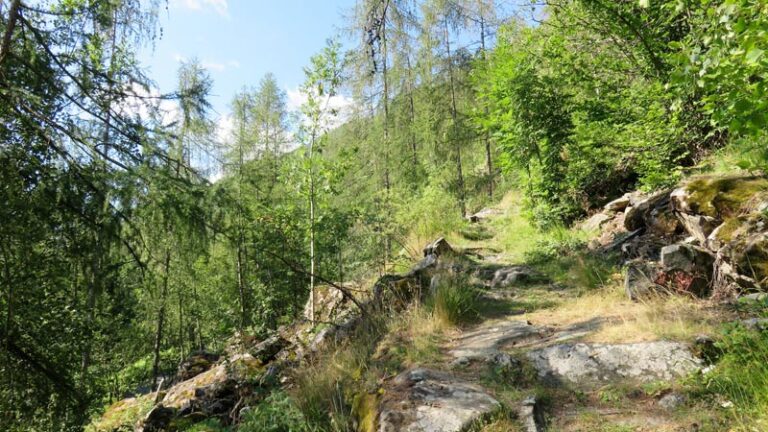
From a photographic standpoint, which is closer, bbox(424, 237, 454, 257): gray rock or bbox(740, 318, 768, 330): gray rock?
bbox(740, 318, 768, 330): gray rock

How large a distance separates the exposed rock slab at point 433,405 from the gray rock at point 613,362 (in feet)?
2.29

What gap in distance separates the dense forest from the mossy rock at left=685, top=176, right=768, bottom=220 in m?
0.29

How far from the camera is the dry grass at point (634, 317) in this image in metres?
3.41

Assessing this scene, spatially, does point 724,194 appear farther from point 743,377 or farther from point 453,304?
point 453,304

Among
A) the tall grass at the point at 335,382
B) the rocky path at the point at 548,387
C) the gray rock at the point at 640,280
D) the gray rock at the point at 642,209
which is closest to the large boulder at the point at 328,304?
the tall grass at the point at 335,382

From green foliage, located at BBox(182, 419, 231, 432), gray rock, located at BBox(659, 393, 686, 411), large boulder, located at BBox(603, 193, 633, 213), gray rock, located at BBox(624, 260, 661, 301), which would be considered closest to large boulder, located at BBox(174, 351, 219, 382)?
green foliage, located at BBox(182, 419, 231, 432)

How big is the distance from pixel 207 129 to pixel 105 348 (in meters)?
9.86

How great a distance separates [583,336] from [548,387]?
0.87m

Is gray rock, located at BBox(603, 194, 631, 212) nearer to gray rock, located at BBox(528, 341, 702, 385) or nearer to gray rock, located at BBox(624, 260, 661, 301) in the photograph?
gray rock, located at BBox(624, 260, 661, 301)

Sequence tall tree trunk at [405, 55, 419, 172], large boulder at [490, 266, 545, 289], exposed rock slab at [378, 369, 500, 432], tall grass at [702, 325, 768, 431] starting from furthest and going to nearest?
tall tree trunk at [405, 55, 419, 172]
large boulder at [490, 266, 545, 289]
exposed rock slab at [378, 369, 500, 432]
tall grass at [702, 325, 768, 431]

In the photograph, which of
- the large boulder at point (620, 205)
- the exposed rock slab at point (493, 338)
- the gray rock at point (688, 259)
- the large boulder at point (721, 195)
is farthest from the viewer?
the large boulder at point (620, 205)

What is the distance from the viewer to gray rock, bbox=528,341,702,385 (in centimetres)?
301

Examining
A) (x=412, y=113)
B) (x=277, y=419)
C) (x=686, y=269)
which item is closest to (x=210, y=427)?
(x=277, y=419)

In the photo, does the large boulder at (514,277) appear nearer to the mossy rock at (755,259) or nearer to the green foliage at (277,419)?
the mossy rock at (755,259)
